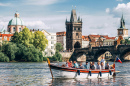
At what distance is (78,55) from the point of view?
6250 inches

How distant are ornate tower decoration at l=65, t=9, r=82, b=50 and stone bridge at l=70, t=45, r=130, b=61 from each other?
23.8 m

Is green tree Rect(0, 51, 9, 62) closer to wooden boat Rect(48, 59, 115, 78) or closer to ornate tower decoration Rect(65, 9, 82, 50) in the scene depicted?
wooden boat Rect(48, 59, 115, 78)

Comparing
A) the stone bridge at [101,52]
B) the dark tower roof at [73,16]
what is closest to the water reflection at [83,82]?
the stone bridge at [101,52]

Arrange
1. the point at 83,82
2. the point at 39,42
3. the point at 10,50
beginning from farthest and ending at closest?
the point at 39,42, the point at 10,50, the point at 83,82

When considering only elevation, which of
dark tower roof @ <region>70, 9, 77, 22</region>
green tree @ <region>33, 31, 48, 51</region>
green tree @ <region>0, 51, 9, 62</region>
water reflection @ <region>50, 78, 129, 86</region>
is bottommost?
water reflection @ <region>50, 78, 129, 86</region>

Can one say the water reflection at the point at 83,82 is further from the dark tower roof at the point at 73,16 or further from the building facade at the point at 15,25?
the dark tower roof at the point at 73,16

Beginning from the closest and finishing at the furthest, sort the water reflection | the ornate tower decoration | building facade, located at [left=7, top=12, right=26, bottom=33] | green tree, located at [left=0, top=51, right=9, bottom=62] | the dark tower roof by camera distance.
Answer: the water reflection → green tree, located at [left=0, top=51, right=9, bottom=62] → building facade, located at [left=7, top=12, right=26, bottom=33] → the ornate tower decoration → the dark tower roof

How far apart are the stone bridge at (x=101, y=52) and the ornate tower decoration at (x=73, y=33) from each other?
23.8 meters

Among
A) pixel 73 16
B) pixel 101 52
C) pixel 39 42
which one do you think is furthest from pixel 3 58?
pixel 73 16

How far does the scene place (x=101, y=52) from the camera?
467ft

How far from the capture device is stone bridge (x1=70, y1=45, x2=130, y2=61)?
126375 millimetres

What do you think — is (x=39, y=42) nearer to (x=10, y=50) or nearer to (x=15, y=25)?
(x=10, y=50)

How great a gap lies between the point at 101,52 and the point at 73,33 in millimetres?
43880

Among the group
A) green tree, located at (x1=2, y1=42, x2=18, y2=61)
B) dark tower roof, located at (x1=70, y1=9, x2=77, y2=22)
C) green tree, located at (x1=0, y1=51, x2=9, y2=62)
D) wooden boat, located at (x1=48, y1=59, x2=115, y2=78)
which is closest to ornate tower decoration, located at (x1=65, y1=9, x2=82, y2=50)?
dark tower roof, located at (x1=70, y1=9, x2=77, y2=22)
